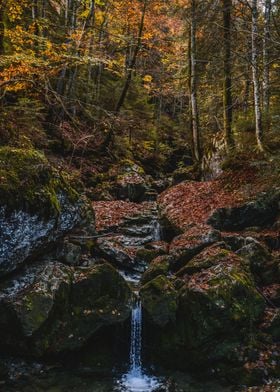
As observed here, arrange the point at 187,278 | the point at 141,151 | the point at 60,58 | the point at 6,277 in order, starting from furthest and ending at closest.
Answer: the point at 141,151
the point at 60,58
the point at 187,278
the point at 6,277

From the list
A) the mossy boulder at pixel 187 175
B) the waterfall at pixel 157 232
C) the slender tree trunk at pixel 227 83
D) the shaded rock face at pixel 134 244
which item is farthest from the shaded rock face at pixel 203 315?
the mossy boulder at pixel 187 175

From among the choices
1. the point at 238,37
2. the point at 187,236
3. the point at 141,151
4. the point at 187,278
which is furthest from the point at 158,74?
the point at 187,278

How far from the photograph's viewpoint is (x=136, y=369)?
8.16 m

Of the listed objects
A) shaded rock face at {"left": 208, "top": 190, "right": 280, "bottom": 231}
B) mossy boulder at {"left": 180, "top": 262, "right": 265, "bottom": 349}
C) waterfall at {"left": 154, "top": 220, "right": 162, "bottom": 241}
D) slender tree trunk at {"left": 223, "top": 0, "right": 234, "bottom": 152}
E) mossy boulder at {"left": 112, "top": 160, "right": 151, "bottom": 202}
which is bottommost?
mossy boulder at {"left": 180, "top": 262, "right": 265, "bottom": 349}

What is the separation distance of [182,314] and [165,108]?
1159 inches

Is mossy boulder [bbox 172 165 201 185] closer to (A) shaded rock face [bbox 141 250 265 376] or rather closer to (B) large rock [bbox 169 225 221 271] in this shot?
(B) large rock [bbox 169 225 221 271]

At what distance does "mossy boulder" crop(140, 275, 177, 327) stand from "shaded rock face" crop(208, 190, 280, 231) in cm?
423

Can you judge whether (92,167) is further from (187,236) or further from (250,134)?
(187,236)

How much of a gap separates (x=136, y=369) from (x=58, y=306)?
7.11 feet

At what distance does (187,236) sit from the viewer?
1100cm

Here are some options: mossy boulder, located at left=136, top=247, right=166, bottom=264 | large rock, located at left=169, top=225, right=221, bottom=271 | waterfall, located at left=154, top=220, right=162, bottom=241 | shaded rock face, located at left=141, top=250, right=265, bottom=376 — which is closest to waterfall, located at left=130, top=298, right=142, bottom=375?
shaded rock face, located at left=141, top=250, right=265, bottom=376

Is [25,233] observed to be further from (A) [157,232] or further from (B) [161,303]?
(A) [157,232]

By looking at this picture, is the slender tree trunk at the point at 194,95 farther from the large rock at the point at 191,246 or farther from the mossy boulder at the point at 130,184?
the large rock at the point at 191,246

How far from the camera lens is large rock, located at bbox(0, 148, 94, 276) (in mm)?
7770
